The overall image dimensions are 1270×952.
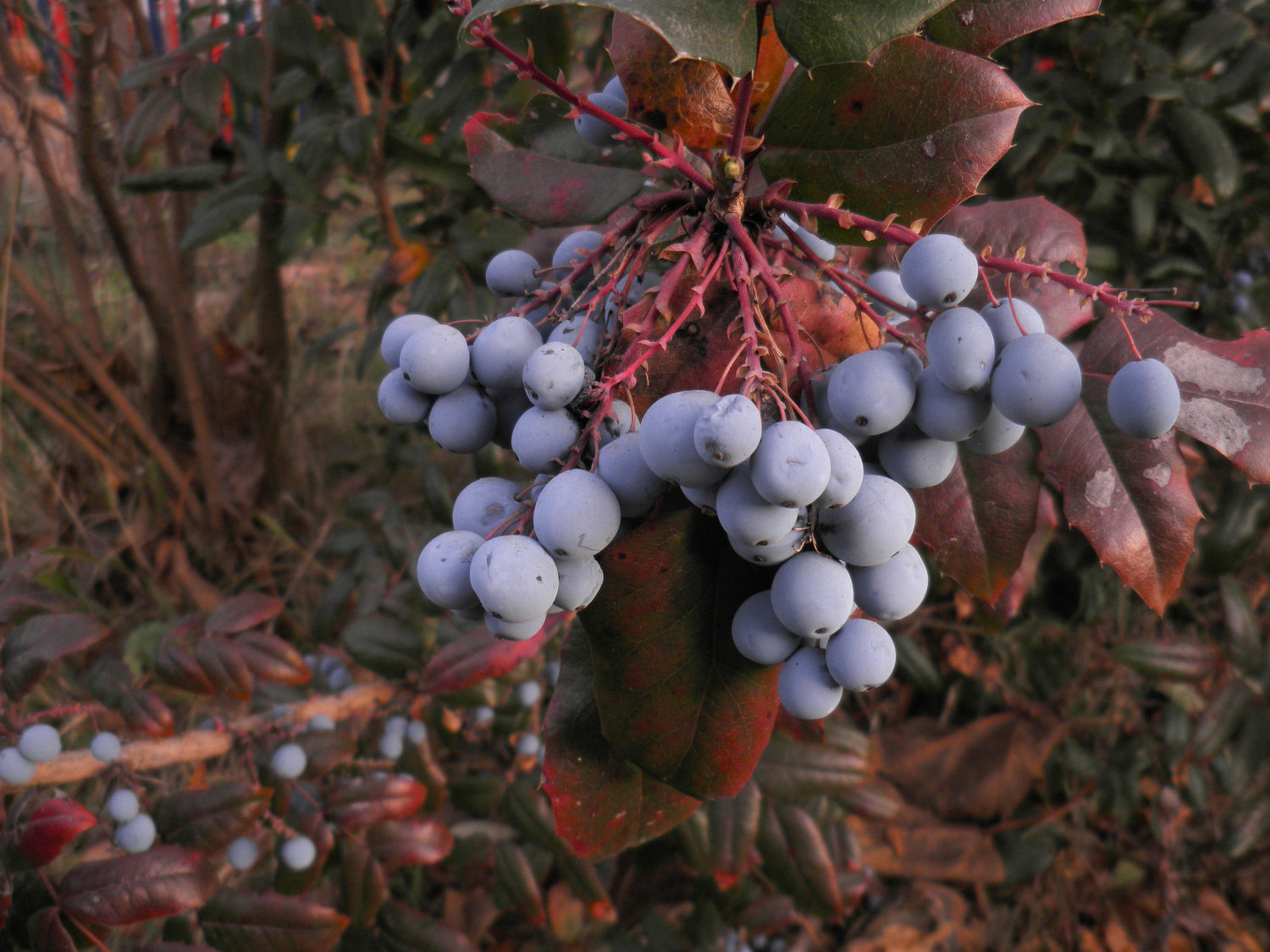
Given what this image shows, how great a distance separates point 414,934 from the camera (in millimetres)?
1258

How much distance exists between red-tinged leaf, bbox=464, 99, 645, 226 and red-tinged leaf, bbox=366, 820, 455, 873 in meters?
0.93

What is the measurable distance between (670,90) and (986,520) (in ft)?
1.41

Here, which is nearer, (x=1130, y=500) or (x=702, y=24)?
(x=702, y=24)

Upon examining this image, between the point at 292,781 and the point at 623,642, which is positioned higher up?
the point at 623,642

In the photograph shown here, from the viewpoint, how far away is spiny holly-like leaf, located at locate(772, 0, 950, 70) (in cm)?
46

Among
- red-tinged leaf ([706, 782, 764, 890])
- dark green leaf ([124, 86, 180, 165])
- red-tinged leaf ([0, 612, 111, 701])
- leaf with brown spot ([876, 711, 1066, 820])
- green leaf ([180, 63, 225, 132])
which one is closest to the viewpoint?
red-tinged leaf ([0, 612, 111, 701])

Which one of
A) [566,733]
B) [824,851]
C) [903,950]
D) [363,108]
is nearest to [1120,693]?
[903,950]

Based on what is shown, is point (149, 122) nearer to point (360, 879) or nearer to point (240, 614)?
point (240, 614)

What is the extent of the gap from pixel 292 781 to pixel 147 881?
0.27 m

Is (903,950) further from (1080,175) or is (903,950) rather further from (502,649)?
(1080,175)

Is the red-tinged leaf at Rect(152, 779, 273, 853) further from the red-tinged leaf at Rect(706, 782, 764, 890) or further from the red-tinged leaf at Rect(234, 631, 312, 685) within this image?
the red-tinged leaf at Rect(706, 782, 764, 890)

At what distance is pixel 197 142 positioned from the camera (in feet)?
7.38

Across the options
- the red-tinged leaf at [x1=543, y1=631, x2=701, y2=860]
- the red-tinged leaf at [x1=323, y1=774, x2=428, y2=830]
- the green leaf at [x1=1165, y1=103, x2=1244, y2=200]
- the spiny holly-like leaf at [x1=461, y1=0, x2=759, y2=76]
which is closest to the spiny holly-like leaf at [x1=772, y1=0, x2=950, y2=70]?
the spiny holly-like leaf at [x1=461, y1=0, x2=759, y2=76]

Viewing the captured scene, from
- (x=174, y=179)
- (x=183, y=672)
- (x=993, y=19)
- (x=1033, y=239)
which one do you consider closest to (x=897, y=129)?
(x=993, y=19)
